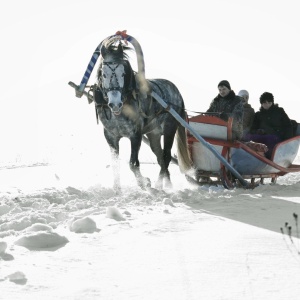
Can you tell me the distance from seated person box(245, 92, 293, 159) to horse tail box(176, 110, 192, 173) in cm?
110

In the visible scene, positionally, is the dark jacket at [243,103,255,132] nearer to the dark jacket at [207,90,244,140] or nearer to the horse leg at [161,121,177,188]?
the dark jacket at [207,90,244,140]

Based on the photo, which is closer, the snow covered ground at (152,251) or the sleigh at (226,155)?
Result: the snow covered ground at (152,251)

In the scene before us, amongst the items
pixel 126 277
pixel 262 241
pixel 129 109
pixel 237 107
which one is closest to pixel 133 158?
pixel 129 109

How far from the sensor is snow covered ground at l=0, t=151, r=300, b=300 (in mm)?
2447

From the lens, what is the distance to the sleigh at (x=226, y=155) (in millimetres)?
7309

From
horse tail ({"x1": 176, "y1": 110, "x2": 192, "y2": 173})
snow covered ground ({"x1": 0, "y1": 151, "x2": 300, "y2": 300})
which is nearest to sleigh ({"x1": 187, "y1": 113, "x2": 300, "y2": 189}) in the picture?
horse tail ({"x1": 176, "y1": 110, "x2": 192, "y2": 173})

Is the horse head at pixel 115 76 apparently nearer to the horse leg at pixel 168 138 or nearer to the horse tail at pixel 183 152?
the horse leg at pixel 168 138

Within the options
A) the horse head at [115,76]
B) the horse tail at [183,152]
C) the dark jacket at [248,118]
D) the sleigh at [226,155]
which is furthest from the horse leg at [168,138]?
the horse head at [115,76]

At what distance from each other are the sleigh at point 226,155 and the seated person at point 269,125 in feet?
0.86

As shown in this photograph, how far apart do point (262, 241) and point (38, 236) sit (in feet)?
5.05

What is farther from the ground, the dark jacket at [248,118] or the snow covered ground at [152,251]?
the dark jacket at [248,118]

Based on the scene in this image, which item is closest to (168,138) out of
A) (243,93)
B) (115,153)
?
(115,153)

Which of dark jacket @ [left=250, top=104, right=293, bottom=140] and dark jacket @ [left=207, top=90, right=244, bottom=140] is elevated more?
dark jacket @ [left=207, top=90, right=244, bottom=140]

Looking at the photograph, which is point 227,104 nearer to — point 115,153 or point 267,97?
point 267,97
